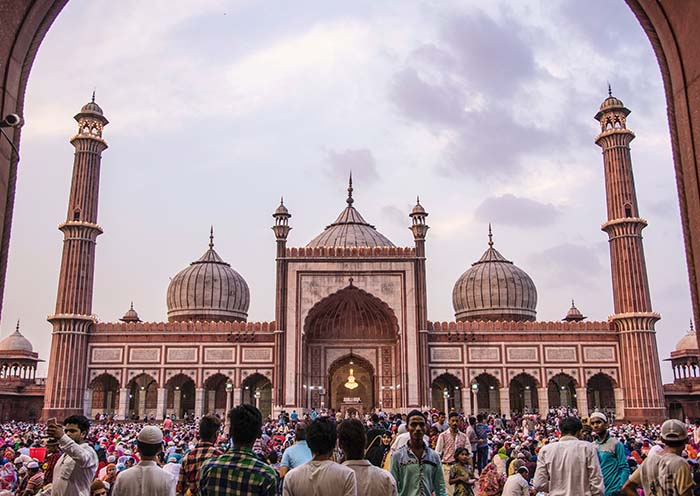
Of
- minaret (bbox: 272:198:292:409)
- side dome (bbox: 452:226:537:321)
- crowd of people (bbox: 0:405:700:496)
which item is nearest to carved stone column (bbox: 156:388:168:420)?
minaret (bbox: 272:198:292:409)

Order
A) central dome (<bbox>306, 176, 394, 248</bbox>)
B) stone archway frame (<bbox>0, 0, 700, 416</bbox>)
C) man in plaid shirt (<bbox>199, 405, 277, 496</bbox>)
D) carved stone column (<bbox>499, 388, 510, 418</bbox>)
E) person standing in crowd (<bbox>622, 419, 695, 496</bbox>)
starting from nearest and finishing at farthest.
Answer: man in plaid shirt (<bbox>199, 405, 277, 496</bbox>) → person standing in crowd (<bbox>622, 419, 695, 496</bbox>) → stone archway frame (<bbox>0, 0, 700, 416</bbox>) → carved stone column (<bbox>499, 388, 510, 418</bbox>) → central dome (<bbox>306, 176, 394, 248</bbox>)

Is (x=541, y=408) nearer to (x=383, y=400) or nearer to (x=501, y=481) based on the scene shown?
(x=383, y=400)

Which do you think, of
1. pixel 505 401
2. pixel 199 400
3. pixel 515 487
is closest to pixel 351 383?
pixel 199 400

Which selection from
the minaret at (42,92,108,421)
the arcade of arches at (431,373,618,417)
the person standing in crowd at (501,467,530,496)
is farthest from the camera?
the arcade of arches at (431,373,618,417)

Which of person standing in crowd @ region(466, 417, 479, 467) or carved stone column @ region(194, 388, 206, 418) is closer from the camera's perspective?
person standing in crowd @ region(466, 417, 479, 467)

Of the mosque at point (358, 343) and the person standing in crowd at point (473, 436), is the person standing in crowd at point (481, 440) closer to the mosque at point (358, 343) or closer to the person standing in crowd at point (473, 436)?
the person standing in crowd at point (473, 436)

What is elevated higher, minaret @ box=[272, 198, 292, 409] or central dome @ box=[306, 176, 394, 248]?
central dome @ box=[306, 176, 394, 248]

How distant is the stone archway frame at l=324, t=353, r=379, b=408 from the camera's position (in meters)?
32.7

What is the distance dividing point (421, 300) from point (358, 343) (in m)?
3.93

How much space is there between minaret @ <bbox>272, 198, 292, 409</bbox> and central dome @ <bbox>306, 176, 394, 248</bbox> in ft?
13.1

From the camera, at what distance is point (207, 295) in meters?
39.6

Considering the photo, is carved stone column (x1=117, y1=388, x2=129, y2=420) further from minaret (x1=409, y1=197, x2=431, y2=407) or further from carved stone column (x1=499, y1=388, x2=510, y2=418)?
carved stone column (x1=499, y1=388, x2=510, y2=418)

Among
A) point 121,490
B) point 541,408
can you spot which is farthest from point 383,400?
point 121,490

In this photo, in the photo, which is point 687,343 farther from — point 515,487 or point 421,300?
point 515,487
